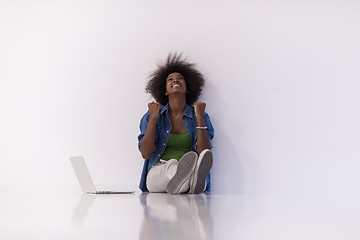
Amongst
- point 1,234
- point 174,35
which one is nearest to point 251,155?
point 174,35

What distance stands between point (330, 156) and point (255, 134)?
625mm

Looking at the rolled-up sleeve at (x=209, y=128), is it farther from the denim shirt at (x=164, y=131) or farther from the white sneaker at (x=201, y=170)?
the white sneaker at (x=201, y=170)

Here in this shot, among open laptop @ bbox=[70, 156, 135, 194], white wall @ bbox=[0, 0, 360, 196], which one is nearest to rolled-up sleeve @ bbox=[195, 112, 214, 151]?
white wall @ bbox=[0, 0, 360, 196]

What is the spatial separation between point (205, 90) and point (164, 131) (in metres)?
0.62

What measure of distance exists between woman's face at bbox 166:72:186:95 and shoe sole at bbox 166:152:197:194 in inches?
38.1

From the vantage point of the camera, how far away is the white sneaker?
7.96ft

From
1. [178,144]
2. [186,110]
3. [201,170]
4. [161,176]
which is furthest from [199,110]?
[201,170]

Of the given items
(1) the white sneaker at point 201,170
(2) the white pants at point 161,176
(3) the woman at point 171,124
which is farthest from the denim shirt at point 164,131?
(1) the white sneaker at point 201,170

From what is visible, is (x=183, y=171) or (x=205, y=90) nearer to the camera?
(x=183, y=171)

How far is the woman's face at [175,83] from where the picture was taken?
3.31 metres

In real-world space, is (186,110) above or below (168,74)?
below

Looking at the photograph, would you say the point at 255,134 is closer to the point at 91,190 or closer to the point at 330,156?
the point at 330,156

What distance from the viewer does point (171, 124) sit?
3.24 metres

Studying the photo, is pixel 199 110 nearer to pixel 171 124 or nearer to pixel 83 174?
pixel 171 124
